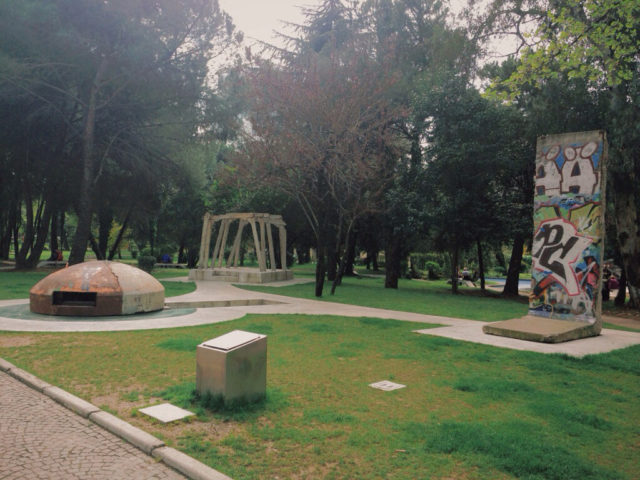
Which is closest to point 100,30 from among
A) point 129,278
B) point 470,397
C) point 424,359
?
point 129,278

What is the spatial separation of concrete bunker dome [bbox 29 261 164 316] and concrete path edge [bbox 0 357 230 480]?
4987mm

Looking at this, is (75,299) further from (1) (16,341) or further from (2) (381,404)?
(2) (381,404)

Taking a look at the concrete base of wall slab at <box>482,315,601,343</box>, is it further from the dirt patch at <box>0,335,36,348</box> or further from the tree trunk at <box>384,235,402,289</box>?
the tree trunk at <box>384,235,402,289</box>

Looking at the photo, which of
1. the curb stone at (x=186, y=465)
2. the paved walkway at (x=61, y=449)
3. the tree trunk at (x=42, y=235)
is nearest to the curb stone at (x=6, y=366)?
the paved walkway at (x=61, y=449)

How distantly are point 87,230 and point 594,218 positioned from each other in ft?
66.0

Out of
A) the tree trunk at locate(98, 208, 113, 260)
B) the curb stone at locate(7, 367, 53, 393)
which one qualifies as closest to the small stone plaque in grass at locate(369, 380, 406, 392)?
the curb stone at locate(7, 367, 53, 393)

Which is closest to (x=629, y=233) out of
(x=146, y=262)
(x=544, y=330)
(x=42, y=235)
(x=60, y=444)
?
(x=544, y=330)

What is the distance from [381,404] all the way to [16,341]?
6.29m

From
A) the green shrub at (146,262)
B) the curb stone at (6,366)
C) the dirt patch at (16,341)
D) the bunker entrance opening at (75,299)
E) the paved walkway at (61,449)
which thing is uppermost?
the green shrub at (146,262)

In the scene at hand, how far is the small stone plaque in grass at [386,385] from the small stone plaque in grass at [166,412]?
7.53 feet

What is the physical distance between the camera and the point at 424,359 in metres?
7.44

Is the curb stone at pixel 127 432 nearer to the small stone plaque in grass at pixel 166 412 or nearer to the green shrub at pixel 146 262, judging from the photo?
the small stone plaque in grass at pixel 166 412

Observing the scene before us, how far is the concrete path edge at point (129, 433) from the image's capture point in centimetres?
356

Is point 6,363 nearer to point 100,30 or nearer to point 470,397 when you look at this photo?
point 470,397
